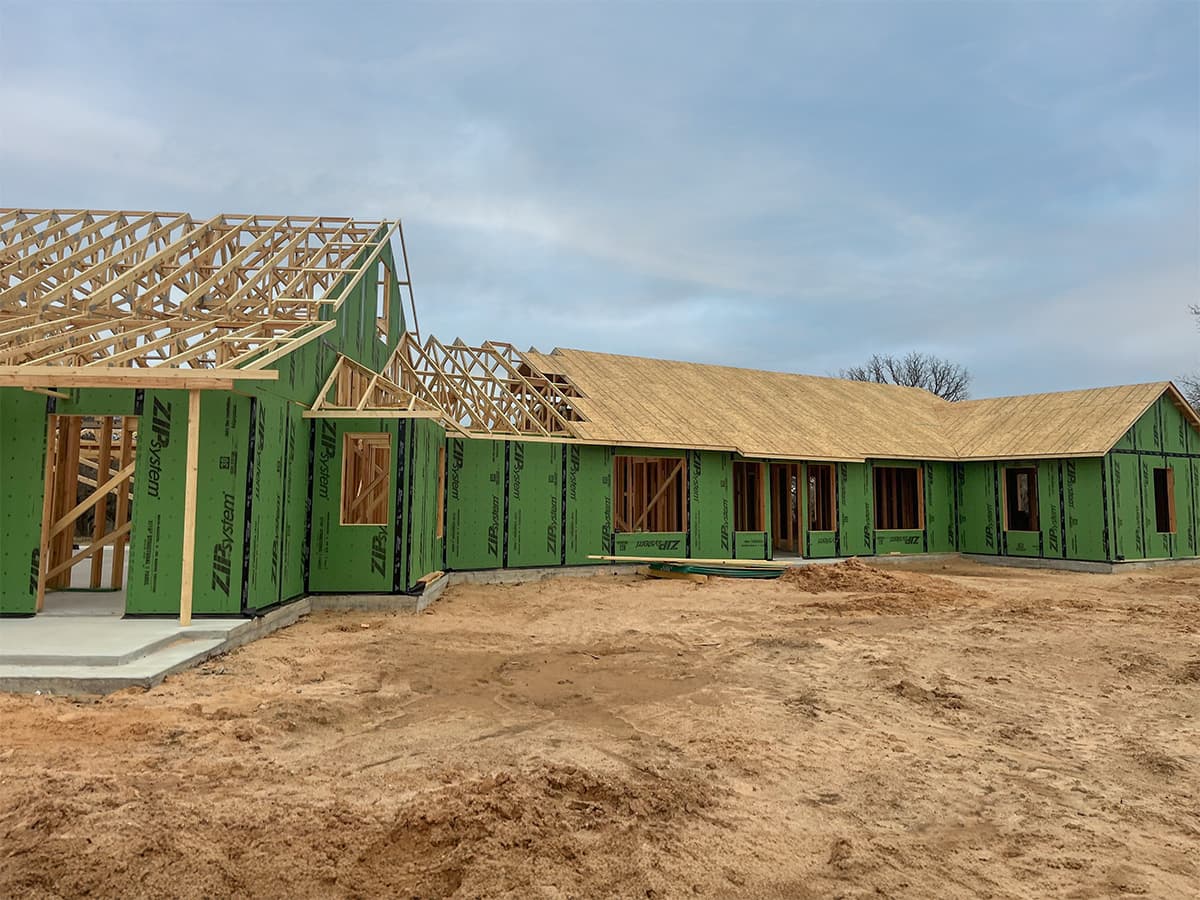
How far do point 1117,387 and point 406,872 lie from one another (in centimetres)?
2257

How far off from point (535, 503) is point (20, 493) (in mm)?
8359

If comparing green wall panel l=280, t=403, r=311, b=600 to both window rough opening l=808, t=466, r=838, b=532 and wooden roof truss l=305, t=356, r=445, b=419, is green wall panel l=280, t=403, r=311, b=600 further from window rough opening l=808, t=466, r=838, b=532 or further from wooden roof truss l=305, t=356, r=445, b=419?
window rough opening l=808, t=466, r=838, b=532

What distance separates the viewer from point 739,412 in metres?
18.8

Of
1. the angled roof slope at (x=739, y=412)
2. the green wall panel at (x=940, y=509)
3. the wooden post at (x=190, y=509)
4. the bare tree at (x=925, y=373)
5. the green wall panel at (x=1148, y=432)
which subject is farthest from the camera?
the bare tree at (x=925, y=373)

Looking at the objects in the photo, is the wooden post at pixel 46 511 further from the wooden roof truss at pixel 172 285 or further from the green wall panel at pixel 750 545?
the green wall panel at pixel 750 545

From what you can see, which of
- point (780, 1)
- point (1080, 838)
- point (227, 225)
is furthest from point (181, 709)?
point (780, 1)

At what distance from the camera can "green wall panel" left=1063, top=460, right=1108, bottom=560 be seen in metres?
17.2

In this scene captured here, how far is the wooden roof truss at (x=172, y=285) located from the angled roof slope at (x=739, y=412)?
5.94 metres

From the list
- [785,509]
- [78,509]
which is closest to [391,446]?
[78,509]

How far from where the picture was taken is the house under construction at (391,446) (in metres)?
8.05

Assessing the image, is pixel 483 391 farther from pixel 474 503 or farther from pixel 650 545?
pixel 650 545

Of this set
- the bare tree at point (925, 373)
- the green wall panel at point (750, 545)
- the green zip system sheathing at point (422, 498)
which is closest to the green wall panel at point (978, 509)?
the green wall panel at point (750, 545)

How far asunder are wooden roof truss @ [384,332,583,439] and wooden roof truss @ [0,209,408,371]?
7.80 ft

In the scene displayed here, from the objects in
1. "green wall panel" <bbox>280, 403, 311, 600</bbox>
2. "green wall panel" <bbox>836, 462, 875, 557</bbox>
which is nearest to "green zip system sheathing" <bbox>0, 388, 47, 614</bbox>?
"green wall panel" <bbox>280, 403, 311, 600</bbox>
